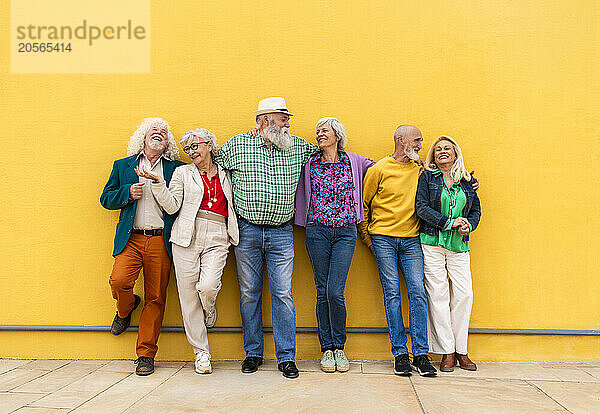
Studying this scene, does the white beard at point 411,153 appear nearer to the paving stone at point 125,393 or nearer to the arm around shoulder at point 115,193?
the arm around shoulder at point 115,193

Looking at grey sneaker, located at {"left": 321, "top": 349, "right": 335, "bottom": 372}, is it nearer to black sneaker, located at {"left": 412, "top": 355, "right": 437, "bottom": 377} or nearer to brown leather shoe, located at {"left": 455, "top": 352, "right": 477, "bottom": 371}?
black sneaker, located at {"left": 412, "top": 355, "right": 437, "bottom": 377}

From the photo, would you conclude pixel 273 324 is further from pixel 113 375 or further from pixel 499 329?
pixel 499 329

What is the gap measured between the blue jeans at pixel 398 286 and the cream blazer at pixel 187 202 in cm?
116

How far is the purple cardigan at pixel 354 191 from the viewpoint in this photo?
4.14m

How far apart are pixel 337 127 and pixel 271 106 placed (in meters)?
0.54

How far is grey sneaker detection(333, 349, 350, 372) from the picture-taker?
4016mm

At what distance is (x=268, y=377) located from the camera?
12.8 feet

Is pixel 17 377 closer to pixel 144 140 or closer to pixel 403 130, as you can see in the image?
pixel 144 140

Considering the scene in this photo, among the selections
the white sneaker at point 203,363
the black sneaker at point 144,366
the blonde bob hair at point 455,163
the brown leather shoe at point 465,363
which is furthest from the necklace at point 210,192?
the brown leather shoe at point 465,363

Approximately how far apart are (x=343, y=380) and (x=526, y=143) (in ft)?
8.06

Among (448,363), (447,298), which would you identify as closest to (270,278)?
(447,298)

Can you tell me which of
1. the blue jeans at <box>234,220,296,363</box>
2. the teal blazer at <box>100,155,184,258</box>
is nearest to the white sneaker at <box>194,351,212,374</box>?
the blue jeans at <box>234,220,296,363</box>

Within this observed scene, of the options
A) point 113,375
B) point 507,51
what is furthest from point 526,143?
point 113,375

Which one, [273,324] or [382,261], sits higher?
[382,261]
